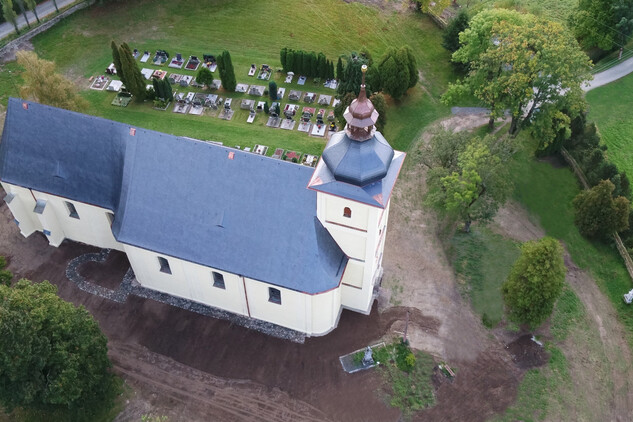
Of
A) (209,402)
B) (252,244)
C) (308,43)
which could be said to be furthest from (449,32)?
(209,402)

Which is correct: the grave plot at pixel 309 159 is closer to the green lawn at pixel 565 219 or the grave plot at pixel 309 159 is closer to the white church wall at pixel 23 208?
the green lawn at pixel 565 219

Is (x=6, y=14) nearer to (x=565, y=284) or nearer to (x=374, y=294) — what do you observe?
(x=374, y=294)

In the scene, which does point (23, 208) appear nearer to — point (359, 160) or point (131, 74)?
point (131, 74)

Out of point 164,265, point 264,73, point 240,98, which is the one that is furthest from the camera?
point 264,73

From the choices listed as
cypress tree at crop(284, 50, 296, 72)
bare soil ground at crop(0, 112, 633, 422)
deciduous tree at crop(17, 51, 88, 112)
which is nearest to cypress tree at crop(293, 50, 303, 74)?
cypress tree at crop(284, 50, 296, 72)

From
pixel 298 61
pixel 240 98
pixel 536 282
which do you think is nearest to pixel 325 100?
pixel 298 61
